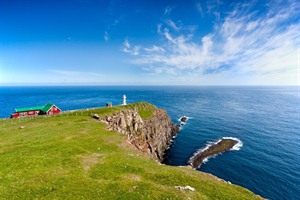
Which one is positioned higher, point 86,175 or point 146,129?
point 86,175

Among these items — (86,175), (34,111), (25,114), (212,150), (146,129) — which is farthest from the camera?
(146,129)

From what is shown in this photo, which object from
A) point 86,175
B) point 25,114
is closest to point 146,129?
point 25,114

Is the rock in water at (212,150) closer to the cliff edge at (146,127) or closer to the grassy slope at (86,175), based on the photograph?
the cliff edge at (146,127)

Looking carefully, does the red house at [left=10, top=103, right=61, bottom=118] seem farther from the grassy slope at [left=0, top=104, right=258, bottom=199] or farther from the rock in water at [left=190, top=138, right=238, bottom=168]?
the rock in water at [left=190, top=138, right=238, bottom=168]

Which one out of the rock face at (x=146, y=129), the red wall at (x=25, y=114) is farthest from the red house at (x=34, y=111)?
the rock face at (x=146, y=129)

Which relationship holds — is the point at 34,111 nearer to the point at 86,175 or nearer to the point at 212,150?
the point at 86,175

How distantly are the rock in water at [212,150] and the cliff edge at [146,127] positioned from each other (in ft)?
47.7

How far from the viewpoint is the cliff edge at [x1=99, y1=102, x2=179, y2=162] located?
201 feet

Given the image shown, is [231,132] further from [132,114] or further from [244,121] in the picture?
[132,114]

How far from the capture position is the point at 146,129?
245 ft

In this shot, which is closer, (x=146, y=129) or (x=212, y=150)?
(x=212, y=150)

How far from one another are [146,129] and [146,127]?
116cm

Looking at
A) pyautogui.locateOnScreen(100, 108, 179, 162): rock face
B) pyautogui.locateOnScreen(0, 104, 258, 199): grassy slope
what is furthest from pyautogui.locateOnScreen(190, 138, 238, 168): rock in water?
pyautogui.locateOnScreen(0, 104, 258, 199): grassy slope

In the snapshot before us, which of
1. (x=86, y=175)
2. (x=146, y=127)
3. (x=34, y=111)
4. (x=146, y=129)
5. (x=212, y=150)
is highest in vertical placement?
(x=34, y=111)
